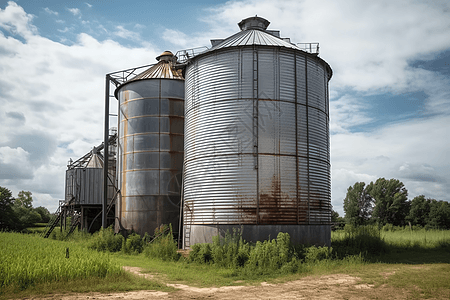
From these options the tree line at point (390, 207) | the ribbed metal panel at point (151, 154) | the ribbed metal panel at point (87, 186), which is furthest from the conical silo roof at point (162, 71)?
the tree line at point (390, 207)

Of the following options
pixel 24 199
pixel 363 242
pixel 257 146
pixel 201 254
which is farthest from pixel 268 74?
pixel 24 199

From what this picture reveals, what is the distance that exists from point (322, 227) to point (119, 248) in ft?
43.6

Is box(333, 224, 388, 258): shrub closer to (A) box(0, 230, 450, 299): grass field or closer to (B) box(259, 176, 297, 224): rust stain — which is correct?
(A) box(0, 230, 450, 299): grass field

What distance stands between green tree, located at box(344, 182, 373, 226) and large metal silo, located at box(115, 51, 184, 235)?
50834 mm

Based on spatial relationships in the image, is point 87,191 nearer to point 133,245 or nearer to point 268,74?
point 133,245

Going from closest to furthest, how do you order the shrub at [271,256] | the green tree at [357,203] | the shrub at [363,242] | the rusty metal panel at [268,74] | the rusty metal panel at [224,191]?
the shrub at [271,256], the rusty metal panel at [224,191], the rusty metal panel at [268,74], the shrub at [363,242], the green tree at [357,203]

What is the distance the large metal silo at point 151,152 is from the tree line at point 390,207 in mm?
44647

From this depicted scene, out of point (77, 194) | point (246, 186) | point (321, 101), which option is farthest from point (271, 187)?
point (77, 194)

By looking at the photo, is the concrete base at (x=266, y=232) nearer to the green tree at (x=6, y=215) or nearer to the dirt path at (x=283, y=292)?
the dirt path at (x=283, y=292)

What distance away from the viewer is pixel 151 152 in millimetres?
28281

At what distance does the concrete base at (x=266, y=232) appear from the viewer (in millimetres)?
19812

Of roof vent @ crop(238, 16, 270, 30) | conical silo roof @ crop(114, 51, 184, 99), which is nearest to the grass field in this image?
conical silo roof @ crop(114, 51, 184, 99)

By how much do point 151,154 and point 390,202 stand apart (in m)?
53.4

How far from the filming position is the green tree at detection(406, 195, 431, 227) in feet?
209
